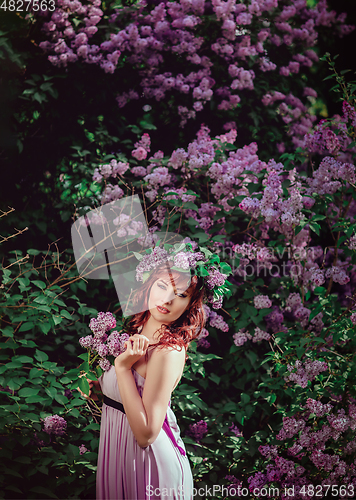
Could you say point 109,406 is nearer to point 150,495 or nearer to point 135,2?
point 150,495

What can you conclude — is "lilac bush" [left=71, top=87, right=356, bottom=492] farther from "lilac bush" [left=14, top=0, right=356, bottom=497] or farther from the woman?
the woman

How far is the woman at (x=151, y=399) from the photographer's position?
1.59m

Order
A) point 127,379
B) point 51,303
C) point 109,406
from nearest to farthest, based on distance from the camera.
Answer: point 127,379
point 109,406
point 51,303

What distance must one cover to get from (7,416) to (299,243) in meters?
1.94

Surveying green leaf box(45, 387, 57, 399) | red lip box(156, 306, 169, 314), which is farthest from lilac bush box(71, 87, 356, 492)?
green leaf box(45, 387, 57, 399)

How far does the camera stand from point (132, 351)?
1.58 m

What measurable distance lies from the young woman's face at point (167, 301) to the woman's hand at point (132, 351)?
0.15 m

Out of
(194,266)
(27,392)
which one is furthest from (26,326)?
(194,266)

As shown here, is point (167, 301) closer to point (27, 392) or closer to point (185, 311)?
point (185, 311)

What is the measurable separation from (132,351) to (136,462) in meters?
0.45

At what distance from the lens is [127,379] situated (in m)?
1.60

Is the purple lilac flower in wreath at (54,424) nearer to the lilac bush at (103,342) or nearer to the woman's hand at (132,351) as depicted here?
the lilac bush at (103,342)

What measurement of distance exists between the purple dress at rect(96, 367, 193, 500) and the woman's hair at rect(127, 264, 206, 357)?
0.22m

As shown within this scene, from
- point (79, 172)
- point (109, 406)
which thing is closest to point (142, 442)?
point (109, 406)
